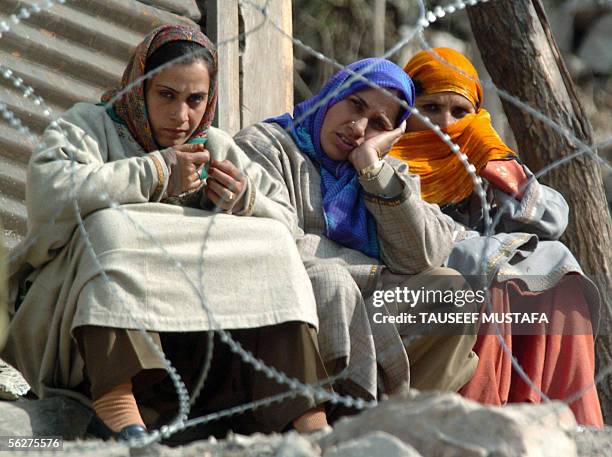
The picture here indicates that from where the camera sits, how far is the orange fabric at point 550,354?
169 inches

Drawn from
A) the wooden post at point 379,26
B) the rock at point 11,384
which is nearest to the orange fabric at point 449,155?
the rock at point 11,384

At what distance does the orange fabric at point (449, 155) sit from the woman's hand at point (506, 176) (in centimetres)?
3

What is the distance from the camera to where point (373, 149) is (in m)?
4.29

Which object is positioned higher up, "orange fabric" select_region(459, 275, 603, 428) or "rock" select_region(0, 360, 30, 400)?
"orange fabric" select_region(459, 275, 603, 428)

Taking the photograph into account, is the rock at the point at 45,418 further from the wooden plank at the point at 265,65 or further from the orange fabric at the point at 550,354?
the wooden plank at the point at 265,65

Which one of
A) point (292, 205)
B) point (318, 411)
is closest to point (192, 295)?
point (318, 411)

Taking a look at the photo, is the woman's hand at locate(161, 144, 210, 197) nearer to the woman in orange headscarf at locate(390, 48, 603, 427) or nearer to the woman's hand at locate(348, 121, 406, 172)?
the woman's hand at locate(348, 121, 406, 172)

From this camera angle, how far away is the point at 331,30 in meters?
11.4

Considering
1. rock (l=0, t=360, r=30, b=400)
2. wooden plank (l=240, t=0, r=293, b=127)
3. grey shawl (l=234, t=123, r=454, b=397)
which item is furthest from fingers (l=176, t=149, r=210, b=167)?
wooden plank (l=240, t=0, r=293, b=127)

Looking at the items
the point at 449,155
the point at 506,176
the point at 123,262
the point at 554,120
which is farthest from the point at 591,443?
the point at 554,120

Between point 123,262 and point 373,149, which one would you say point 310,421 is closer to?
point 123,262

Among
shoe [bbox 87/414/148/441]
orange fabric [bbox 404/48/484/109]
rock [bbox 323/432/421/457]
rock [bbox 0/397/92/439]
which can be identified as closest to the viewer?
rock [bbox 323/432/421/457]

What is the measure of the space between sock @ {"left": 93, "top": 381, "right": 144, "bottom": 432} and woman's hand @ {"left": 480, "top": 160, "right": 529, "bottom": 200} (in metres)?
1.80

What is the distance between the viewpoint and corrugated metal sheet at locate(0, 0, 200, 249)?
4941 millimetres
